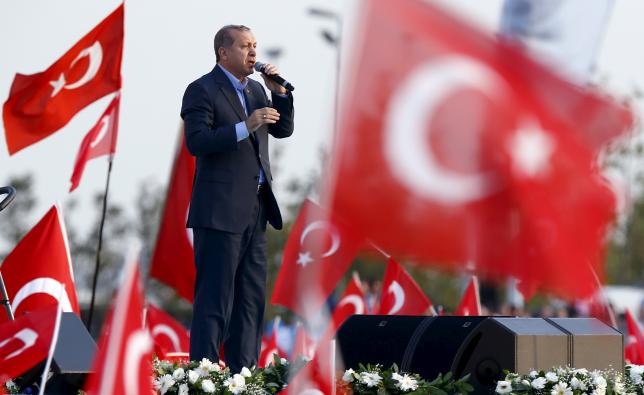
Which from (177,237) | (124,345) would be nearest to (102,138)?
(177,237)

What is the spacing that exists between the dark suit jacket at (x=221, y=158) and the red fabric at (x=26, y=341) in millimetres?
1547

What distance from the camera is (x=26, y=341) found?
17.5 ft

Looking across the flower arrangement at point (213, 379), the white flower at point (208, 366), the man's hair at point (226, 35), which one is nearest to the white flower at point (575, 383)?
the flower arrangement at point (213, 379)

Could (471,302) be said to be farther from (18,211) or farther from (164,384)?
(18,211)

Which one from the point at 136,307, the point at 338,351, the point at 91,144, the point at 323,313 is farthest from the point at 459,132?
the point at 91,144

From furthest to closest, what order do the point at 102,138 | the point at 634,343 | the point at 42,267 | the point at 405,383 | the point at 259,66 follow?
the point at 634,343 → the point at 102,138 → the point at 42,267 → the point at 259,66 → the point at 405,383

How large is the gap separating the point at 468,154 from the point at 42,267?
4830 mm

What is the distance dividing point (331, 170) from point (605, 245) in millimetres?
933

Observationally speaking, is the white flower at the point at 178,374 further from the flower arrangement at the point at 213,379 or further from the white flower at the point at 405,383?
the white flower at the point at 405,383

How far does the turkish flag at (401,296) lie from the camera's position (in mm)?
11406

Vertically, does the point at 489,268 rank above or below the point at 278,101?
below

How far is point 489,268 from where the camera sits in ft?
13.6

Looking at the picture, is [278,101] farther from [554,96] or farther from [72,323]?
[554,96]

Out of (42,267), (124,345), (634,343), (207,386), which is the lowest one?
(207,386)
